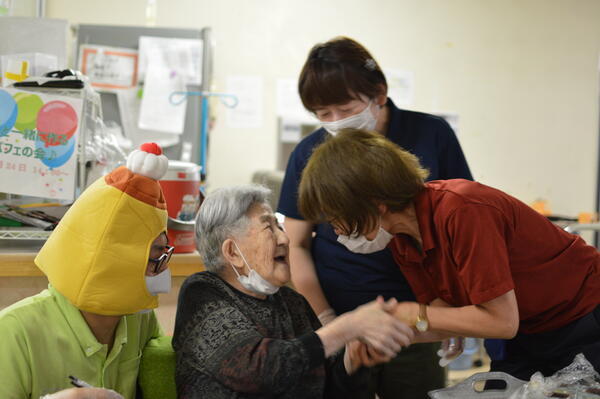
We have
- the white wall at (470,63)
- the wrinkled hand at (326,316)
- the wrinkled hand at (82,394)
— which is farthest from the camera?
the white wall at (470,63)

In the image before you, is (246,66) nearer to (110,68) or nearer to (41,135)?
(110,68)

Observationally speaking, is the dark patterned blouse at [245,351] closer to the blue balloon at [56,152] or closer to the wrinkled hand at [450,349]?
the wrinkled hand at [450,349]

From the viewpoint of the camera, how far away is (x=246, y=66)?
4.60 meters

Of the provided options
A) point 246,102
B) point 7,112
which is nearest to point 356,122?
point 7,112

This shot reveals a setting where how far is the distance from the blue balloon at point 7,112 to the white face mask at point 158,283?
746 millimetres

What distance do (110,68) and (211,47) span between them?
0.61 meters

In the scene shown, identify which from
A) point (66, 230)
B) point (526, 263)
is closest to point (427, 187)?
point (526, 263)

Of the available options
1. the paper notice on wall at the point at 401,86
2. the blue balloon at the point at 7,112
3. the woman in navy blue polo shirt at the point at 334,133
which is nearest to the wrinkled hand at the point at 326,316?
the woman in navy blue polo shirt at the point at 334,133

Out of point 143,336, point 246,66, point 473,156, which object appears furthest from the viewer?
point 473,156

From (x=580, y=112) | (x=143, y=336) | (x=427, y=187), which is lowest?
(x=143, y=336)

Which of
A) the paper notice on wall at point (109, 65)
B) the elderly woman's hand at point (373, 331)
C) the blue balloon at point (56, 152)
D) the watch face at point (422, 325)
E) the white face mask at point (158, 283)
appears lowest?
the elderly woman's hand at point (373, 331)

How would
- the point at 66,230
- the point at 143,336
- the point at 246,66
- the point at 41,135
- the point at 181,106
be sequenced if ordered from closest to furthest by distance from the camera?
1. the point at 66,230
2. the point at 143,336
3. the point at 41,135
4. the point at 181,106
5. the point at 246,66

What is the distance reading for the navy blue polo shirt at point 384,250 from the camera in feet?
5.87

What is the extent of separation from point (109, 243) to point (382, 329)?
64 centimetres
